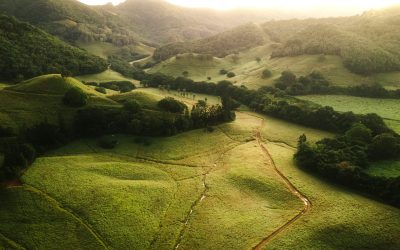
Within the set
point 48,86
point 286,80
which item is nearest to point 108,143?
point 48,86

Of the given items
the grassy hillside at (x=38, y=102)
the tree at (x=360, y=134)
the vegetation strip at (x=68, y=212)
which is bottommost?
the vegetation strip at (x=68, y=212)

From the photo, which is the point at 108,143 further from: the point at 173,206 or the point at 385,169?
the point at 385,169

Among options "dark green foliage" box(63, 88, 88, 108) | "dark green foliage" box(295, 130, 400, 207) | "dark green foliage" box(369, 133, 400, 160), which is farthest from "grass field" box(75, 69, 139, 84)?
"dark green foliage" box(369, 133, 400, 160)

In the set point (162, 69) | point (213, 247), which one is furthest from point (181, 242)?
point (162, 69)

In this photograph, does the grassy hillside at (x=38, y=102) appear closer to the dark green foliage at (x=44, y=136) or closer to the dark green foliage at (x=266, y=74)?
the dark green foliage at (x=44, y=136)

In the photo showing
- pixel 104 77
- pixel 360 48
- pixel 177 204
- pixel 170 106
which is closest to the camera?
pixel 177 204

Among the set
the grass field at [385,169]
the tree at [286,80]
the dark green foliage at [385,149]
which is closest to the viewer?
the grass field at [385,169]

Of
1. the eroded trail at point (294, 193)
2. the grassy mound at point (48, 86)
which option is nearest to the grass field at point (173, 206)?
the eroded trail at point (294, 193)
